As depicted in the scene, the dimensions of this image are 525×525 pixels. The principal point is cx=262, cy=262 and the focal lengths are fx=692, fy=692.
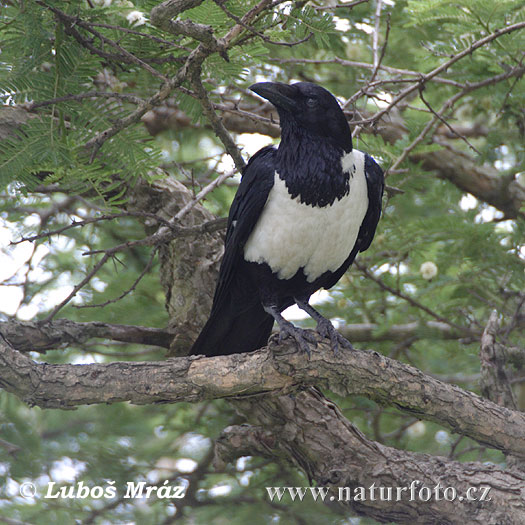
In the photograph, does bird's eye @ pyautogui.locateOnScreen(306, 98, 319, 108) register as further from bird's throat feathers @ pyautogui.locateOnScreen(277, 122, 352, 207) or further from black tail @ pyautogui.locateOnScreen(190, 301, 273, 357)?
black tail @ pyautogui.locateOnScreen(190, 301, 273, 357)

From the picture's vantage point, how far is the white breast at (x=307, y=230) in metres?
3.65

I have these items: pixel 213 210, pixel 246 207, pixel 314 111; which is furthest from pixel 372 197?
pixel 213 210

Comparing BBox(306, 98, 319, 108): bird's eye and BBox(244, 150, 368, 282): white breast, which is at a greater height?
BBox(306, 98, 319, 108): bird's eye

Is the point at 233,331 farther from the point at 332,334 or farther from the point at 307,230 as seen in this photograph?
the point at 307,230

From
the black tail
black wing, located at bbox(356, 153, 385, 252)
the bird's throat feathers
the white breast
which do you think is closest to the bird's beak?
the bird's throat feathers

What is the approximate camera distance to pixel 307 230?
3.64 m

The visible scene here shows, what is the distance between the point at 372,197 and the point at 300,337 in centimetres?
97

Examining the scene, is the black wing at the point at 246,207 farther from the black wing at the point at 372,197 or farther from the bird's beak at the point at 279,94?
the black wing at the point at 372,197

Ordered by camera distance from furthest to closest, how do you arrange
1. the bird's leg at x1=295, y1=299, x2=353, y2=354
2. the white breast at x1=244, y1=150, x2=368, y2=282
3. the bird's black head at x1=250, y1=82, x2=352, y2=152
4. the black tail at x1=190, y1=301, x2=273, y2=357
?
the black tail at x1=190, y1=301, x2=273, y2=357
the bird's black head at x1=250, y1=82, x2=352, y2=152
the white breast at x1=244, y1=150, x2=368, y2=282
the bird's leg at x1=295, y1=299, x2=353, y2=354

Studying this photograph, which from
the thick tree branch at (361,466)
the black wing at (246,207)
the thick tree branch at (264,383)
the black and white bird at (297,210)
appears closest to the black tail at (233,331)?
the black and white bird at (297,210)

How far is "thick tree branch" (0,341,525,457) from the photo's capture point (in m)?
3.23

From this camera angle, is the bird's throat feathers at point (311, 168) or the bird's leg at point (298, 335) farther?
the bird's throat feathers at point (311, 168)

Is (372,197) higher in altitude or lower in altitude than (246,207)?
higher

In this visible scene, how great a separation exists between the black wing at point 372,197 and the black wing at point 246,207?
0.55m
